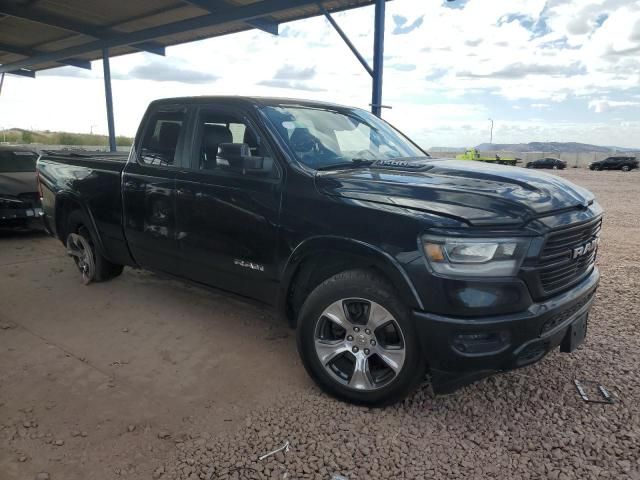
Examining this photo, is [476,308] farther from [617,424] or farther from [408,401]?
[617,424]

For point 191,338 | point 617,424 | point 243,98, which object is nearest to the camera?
point 617,424

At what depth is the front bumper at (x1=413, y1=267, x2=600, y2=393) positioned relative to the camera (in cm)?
250

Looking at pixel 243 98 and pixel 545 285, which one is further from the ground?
pixel 243 98

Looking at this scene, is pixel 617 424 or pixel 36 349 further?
pixel 36 349

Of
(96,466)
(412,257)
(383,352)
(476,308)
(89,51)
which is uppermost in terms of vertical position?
(89,51)

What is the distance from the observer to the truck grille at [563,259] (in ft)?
8.52

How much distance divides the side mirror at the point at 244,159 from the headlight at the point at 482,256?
1.39 meters

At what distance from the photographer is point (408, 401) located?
307 centimetres

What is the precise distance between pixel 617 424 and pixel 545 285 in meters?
1.00

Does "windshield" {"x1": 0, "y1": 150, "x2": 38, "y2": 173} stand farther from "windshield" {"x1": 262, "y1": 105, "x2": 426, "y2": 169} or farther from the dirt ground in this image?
"windshield" {"x1": 262, "y1": 105, "x2": 426, "y2": 169}

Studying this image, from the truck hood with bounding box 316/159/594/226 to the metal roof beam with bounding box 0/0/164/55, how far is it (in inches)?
470

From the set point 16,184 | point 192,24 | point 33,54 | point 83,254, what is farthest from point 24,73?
point 83,254

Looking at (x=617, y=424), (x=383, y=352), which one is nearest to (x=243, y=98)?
(x=383, y=352)

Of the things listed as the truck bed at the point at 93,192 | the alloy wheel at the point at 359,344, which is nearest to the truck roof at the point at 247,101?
the truck bed at the point at 93,192
